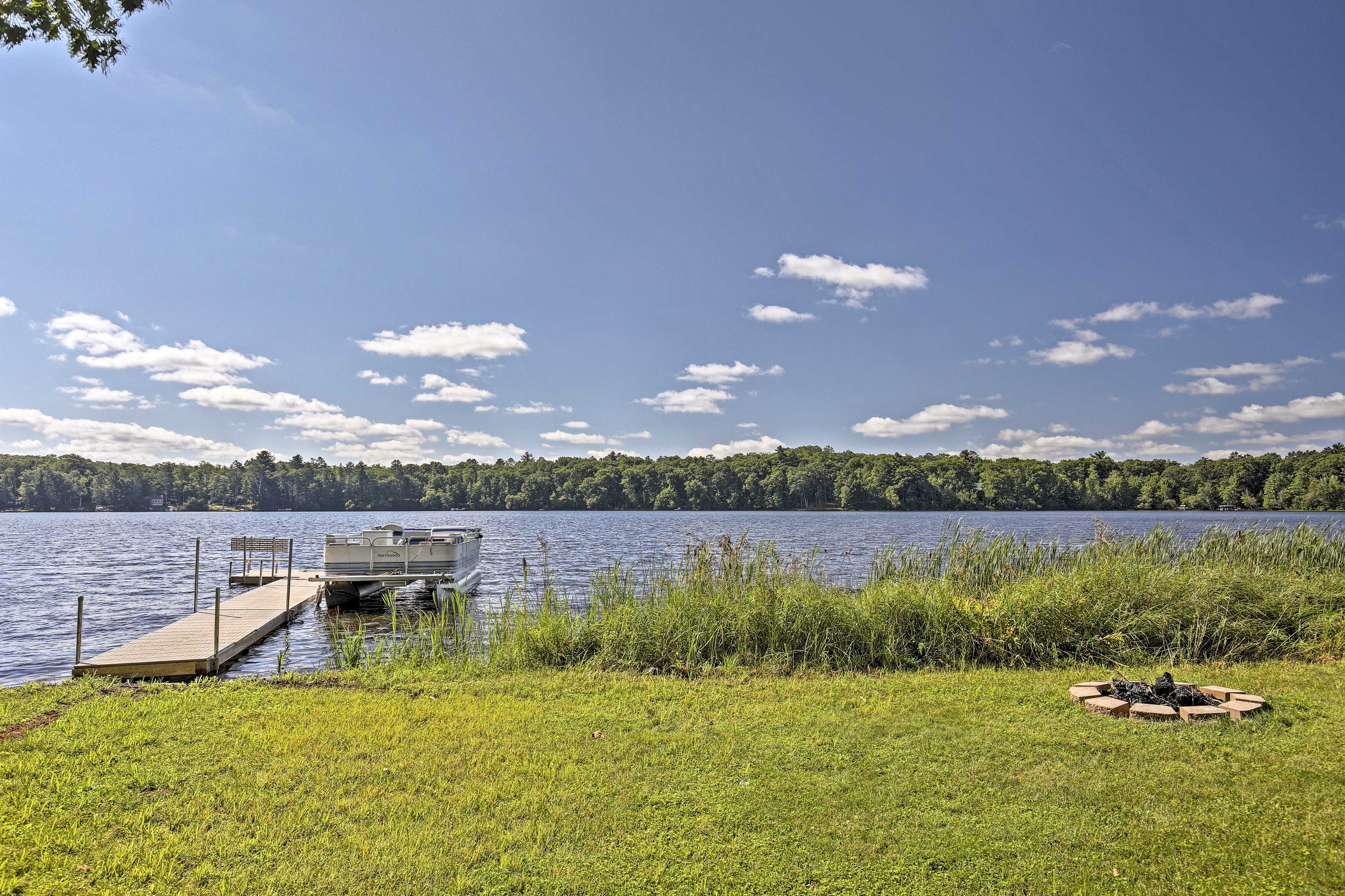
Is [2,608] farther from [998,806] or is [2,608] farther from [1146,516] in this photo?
[1146,516]

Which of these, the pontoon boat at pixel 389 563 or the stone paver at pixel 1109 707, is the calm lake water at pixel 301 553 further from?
the stone paver at pixel 1109 707

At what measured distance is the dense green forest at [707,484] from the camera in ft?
321

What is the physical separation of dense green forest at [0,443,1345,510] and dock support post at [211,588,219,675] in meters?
104

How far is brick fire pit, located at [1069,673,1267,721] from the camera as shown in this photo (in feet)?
21.7

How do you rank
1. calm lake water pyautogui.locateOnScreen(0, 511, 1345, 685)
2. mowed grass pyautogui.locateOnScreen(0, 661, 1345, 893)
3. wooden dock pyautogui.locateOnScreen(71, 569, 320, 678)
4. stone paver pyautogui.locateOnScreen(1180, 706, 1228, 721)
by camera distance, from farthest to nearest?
calm lake water pyautogui.locateOnScreen(0, 511, 1345, 685)
wooden dock pyautogui.locateOnScreen(71, 569, 320, 678)
stone paver pyautogui.locateOnScreen(1180, 706, 1228, 721)
mowed grass pyautogui.locateOnScreen(0, 661, 1345, 893)

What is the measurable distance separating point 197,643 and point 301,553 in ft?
107

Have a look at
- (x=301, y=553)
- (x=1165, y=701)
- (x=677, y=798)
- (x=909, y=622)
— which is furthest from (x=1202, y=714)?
(x=301, y=553)

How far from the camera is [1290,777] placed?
5.18m

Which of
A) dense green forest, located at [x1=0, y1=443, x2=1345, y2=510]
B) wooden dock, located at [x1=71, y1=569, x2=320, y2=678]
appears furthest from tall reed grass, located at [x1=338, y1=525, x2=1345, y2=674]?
dense green forest, located at [x1=0, y1=443, x2=1345, y2=510]

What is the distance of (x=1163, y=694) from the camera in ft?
23.2

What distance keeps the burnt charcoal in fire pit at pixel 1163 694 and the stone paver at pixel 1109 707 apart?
0.08 metres

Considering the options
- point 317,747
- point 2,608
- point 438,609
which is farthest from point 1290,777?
point 2,608

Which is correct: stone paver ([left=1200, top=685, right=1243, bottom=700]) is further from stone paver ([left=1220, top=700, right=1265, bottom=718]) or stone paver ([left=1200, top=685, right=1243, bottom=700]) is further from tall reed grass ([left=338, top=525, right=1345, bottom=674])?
tall reed grass ([left=338, top=525, right=1345, bottom=674])

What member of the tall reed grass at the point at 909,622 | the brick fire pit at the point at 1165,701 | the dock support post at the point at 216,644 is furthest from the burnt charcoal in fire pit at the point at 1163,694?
the dock support post at the point at 216,644
